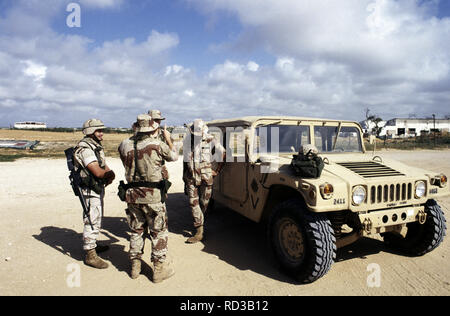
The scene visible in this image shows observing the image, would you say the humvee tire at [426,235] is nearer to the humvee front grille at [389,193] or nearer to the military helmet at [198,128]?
the humvee front grille at [389,193]

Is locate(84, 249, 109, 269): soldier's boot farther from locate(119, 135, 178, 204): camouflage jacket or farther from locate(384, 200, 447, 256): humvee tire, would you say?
locate(384, 200, 447, 256): humvee tire

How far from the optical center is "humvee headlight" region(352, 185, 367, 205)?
340 centimetres

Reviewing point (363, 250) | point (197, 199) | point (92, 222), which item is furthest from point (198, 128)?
point (363, 250)

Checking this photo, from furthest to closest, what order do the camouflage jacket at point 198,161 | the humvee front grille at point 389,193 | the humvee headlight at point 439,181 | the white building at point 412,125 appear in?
the white building at point 412,125 → the camouflage jacket at point 198,161 → the humvee headlight at point 439,181 → the humvee front grille at point 389,193

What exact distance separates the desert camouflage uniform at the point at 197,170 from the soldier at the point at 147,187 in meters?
1.21

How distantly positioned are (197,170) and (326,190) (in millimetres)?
2242

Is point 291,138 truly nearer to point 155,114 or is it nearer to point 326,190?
point 326,190

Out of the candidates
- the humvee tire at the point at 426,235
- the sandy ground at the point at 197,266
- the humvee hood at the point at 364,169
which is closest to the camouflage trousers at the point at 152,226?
the sandy ground at the point at 197,266

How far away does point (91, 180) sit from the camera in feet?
13.0

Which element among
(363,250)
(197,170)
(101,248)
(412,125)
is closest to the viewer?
(363,250)

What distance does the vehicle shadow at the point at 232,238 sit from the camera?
4.09 meters
